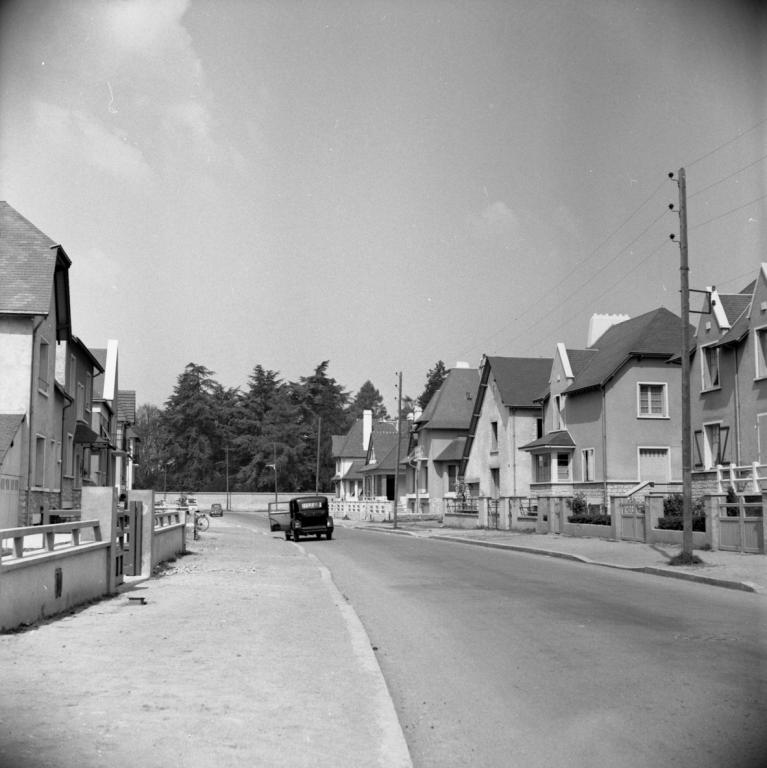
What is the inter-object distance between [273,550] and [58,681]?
21214 millimetres

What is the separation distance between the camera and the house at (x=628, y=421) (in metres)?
38.9

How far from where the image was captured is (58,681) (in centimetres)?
733

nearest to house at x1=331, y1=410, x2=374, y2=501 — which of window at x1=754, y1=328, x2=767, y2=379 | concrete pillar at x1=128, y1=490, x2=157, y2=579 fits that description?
window at x1=754, y1=328, x2=767, y2=379

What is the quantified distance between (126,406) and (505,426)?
23668 millimetres

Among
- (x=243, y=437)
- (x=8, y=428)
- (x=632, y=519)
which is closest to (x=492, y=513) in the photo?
(x=632, y=519)

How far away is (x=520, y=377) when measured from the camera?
166 ft

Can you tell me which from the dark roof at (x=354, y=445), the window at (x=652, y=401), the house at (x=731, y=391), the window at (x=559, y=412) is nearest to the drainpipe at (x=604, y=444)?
the window at (x=652, y=401)

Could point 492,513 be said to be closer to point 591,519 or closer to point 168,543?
point 591,519

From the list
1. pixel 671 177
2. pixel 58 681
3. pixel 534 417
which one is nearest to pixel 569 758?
pixel 58 681

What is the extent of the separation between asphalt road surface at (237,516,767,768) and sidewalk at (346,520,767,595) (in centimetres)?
80

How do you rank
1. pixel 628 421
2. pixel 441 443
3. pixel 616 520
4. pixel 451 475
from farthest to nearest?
pixel 441 443
pixel 451 475
pixel 628 421
pixel 616 520

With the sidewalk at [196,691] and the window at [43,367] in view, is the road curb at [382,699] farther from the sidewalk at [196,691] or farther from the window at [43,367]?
the window at [43,367]

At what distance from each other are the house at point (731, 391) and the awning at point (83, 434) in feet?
73.8

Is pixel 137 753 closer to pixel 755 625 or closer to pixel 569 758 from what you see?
pixel 569 758
